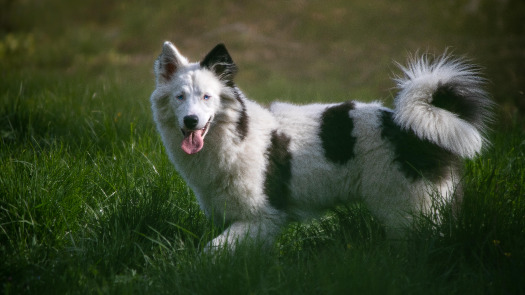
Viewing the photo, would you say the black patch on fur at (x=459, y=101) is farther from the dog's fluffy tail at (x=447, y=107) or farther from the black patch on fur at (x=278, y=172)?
the black patch on fur at (x=278, y=172)

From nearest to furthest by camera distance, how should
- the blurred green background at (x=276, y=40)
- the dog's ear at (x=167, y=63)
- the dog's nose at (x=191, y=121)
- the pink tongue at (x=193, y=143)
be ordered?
the dog's nose at (x=191, y=121) → the pink tongue at (x=193, y=143) → the dog's ear at (x=167, y=63) → the blurred green background at (x=276, y=40)

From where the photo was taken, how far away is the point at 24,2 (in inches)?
647

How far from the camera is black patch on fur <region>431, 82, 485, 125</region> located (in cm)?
286

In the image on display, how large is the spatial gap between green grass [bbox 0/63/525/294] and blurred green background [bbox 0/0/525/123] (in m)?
3.31

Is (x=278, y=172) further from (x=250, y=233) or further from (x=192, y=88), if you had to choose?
(x=192, y=88)

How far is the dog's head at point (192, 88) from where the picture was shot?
2.72 m

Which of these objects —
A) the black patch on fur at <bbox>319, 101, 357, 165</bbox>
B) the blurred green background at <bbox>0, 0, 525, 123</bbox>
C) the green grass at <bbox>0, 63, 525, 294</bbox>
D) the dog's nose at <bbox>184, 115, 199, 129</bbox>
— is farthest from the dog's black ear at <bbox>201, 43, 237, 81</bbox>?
the blurred green background at <bbox>0, 0, 525, 123</bbox>

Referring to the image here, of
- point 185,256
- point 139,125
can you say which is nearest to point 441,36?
point 139,125

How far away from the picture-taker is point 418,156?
2795 millimetres

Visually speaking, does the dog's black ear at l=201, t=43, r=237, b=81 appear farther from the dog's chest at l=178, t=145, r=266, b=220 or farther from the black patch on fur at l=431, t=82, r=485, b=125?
the black patch on fur at l=431, t=82, r=485, b=125

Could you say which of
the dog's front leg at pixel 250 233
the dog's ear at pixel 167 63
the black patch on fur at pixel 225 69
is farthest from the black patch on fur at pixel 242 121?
the dog's front leg at pixel 250 233

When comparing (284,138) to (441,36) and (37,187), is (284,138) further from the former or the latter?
(441,36)

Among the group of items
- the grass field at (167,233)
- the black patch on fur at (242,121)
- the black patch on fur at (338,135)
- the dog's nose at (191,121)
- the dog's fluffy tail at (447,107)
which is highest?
the dog's fluffy tail at (447,107)

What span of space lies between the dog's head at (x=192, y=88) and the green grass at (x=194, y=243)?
0.69m
